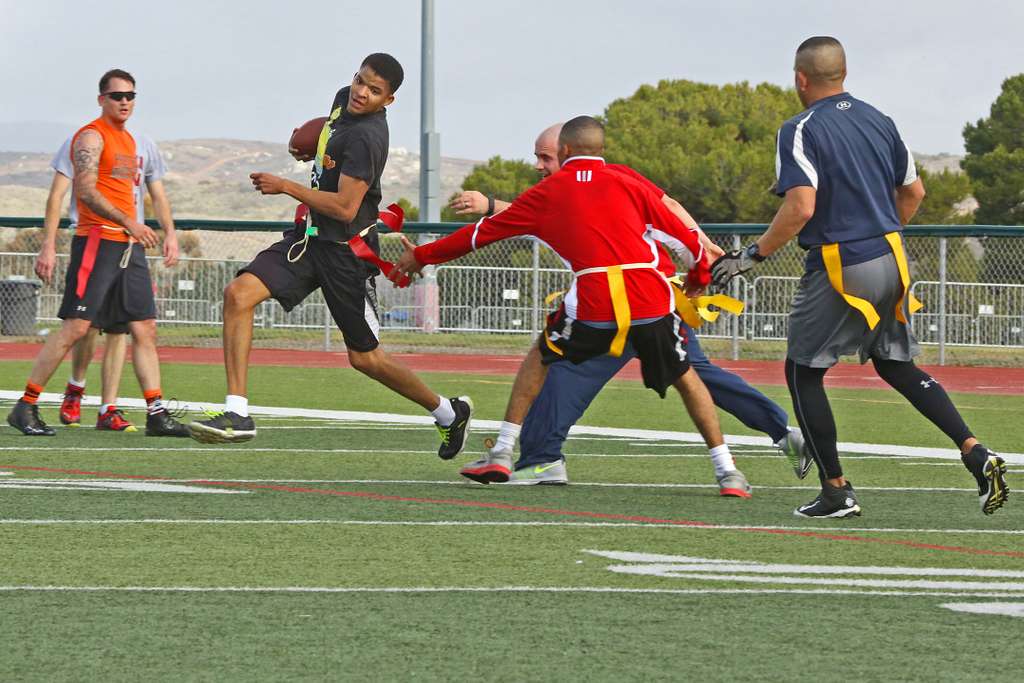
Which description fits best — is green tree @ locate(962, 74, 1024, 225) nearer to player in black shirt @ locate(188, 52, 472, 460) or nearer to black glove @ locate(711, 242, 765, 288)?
player in black shirt @ locate(188, 52, 472, 460)

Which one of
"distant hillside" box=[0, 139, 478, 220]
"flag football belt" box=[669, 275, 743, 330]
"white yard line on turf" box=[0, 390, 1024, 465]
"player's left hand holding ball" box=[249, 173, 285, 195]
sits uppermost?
"distant hillside" box=[0, 139, 478, 220]

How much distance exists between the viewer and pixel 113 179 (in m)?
11.4

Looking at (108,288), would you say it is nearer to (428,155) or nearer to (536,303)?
(536,303)

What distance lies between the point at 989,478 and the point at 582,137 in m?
2.32

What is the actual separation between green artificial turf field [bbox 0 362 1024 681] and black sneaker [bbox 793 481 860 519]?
2.9 inches

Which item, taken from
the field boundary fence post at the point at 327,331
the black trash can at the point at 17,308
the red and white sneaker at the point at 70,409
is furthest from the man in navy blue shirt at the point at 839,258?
the black trash can at the point at 17,308

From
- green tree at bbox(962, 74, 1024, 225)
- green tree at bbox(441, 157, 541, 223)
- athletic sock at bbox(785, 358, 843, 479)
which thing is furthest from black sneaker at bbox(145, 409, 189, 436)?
green tree at bbox(441, 157, 541, 223)

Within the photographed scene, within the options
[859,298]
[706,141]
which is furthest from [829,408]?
[706,141]

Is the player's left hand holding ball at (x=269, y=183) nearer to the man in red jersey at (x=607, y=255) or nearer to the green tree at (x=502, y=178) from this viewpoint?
the man in red jersey at (x=607, y=255)

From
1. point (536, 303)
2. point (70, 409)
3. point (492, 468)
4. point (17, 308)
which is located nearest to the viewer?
point (492, 468)

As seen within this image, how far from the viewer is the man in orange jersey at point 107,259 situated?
11.2 metres

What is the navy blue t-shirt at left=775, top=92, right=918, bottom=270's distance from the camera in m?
7.48

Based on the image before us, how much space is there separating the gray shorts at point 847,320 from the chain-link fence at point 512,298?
1557 cm

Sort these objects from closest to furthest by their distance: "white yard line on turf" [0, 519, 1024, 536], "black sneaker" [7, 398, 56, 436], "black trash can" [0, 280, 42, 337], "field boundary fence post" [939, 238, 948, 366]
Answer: "white yard line on turf" [0, 519, 1024, 536] < "black sneaker" [7, 398, 56, 436] < "field boundary fence post" [939, 238, 948, 366] < "black trash can" [0, 280, 42, 337]
